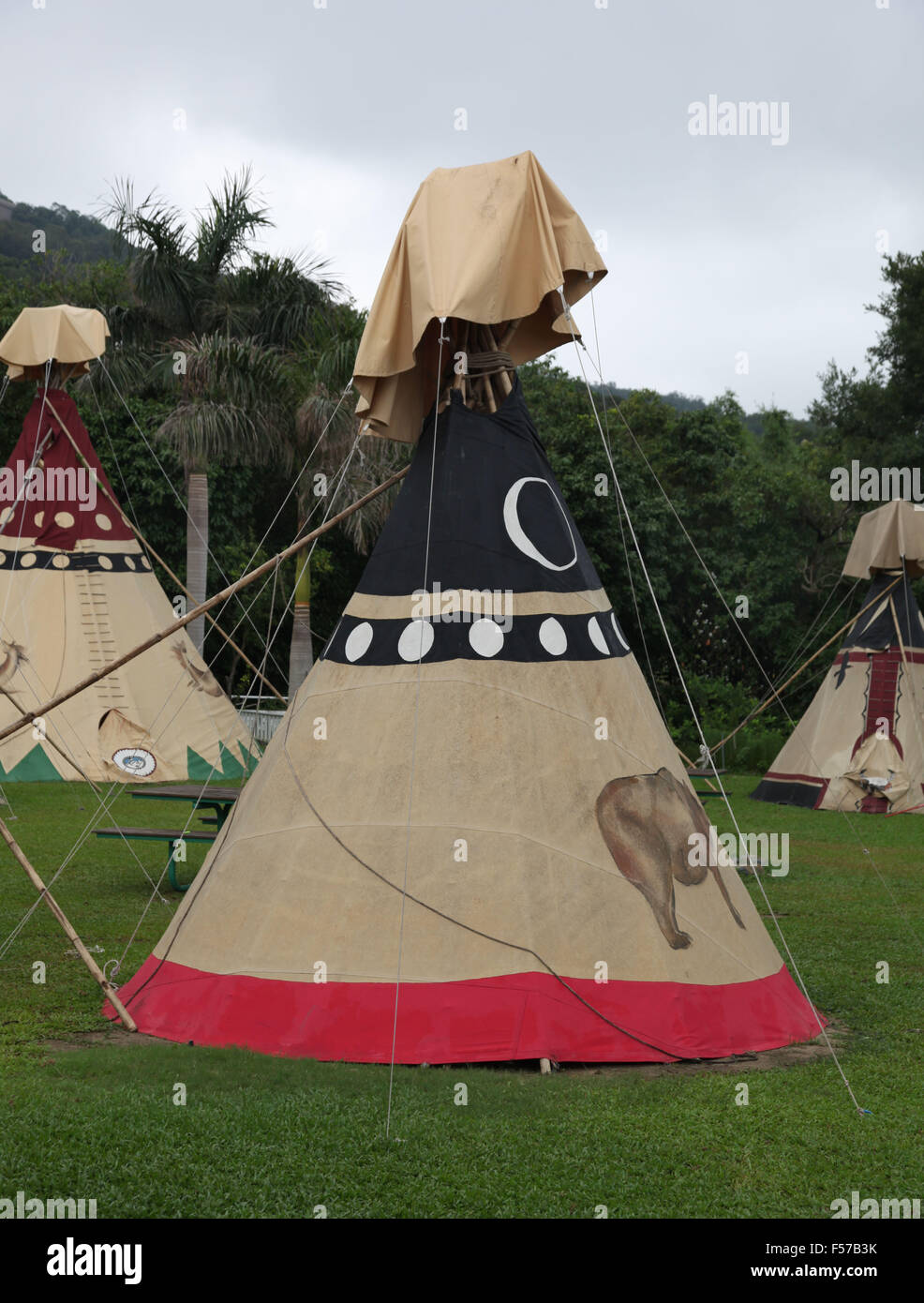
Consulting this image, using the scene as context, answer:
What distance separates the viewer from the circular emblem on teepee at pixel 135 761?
20344 millimetres

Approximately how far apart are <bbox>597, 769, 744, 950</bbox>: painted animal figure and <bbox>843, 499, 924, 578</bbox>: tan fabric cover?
50.1ft

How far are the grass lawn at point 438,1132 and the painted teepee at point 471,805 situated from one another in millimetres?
356

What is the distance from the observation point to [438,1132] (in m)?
5.85

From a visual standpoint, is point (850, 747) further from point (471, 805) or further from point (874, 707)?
point (471, 805)

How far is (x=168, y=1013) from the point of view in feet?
24.6

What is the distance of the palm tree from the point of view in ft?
79.8

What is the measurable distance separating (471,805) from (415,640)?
3.60 ft

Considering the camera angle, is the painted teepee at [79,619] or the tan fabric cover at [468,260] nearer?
the tan fabric cover at [468,260]
